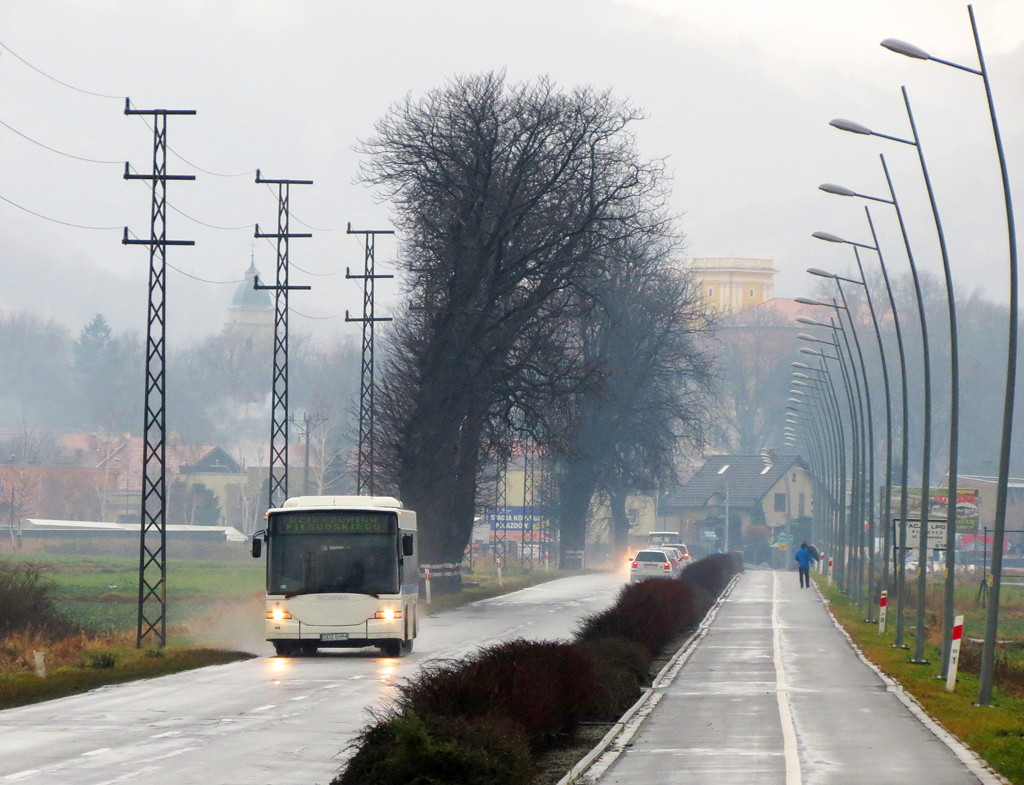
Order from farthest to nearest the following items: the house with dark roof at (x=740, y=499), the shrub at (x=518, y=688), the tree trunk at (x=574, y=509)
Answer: the house with dark roof at (x=740, y=499)
the tree trunk at (x=574, y=509)
the shrub at (x=518, y=688)

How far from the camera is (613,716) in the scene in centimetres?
1855

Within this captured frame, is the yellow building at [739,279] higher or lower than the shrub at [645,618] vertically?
higher

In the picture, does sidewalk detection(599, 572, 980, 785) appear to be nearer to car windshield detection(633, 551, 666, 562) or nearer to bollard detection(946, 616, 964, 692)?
bollard detection(946, 616, 964, 692)

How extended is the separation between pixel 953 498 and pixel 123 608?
25745 mm

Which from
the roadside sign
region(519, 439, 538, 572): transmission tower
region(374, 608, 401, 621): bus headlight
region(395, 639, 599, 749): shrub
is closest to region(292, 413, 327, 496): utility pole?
region(519, 439, 538, 572): transmission tower

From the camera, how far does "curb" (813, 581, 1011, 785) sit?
13453 mm

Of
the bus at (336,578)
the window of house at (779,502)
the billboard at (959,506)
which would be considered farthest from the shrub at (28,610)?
the window of house at (779,502)

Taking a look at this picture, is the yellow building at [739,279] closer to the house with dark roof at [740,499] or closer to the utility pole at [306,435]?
the house with dark roof at [740,499]

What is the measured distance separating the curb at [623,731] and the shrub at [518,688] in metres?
0.45

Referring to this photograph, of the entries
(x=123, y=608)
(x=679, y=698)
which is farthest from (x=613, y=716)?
(x=123, y=608)

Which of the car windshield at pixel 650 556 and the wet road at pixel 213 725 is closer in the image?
the wet road at pixel 213 725

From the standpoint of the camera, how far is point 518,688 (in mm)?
14148

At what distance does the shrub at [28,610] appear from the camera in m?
29.7

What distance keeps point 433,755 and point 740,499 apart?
11307 cm
